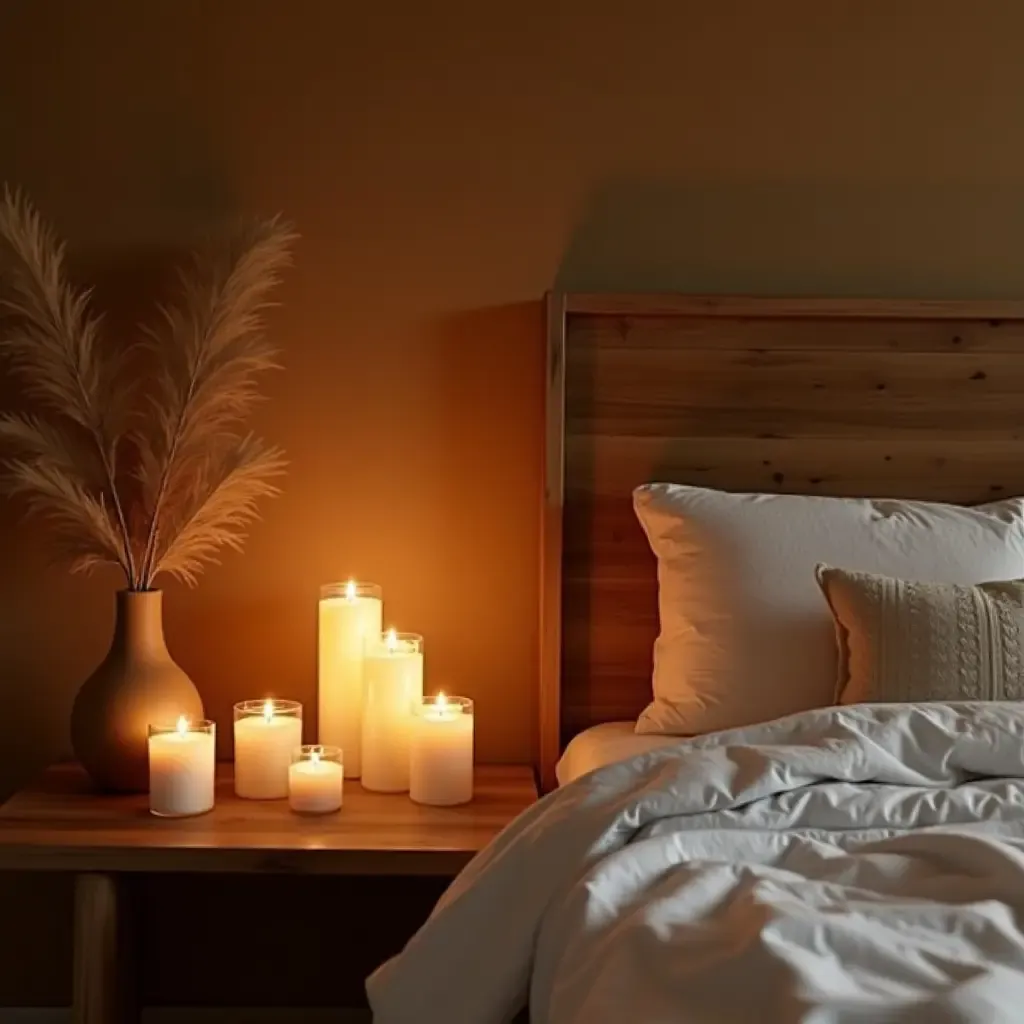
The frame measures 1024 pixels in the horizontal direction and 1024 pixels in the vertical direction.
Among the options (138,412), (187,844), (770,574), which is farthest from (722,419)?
(187,844)

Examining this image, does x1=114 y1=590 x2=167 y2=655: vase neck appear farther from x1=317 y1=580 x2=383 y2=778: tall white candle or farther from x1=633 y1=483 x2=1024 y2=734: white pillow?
x1=633 y1=483 x2=1024 y2=734: white pillow

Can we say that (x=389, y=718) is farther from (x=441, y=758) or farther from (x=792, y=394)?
(x=792, y=394)

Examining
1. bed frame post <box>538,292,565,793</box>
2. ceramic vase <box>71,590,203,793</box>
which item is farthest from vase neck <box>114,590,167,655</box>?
bed frame post <box>538,292,565,793</box>

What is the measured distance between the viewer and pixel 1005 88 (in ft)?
8.21

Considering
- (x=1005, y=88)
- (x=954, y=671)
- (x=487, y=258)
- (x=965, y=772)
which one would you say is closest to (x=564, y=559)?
(x=487, y=258)

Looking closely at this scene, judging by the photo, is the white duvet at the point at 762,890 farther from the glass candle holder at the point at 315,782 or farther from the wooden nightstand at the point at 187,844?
the glass candle holder at the point at 315,782

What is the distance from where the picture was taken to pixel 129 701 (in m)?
2.21

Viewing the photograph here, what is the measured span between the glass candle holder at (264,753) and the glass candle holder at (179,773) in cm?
9

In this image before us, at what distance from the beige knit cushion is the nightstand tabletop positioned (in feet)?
2.00

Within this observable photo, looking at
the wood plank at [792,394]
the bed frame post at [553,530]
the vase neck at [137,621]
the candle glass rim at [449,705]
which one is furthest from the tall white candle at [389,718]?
the wood plank at [792,394]

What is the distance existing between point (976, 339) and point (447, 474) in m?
0.99

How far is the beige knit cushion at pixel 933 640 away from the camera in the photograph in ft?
6.48

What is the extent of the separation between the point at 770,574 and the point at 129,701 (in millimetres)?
1057

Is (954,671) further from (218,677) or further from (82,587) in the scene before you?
(82,587)
